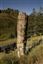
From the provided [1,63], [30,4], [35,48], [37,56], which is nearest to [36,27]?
[30,4]

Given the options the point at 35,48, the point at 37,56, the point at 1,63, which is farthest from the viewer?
the point at 35,48

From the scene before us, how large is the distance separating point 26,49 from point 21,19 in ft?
0.98

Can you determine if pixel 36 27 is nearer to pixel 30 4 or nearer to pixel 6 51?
pixel 30 4

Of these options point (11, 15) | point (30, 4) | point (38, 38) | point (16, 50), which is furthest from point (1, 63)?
point (30, 4)

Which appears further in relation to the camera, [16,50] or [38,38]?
[38,38]

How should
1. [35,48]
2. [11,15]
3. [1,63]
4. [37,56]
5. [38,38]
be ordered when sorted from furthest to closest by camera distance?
[11,15] → [38,38] → [35,48] → [37,56] → [1,63]

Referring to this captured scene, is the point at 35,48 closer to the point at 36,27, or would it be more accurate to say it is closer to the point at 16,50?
the point at 16,50

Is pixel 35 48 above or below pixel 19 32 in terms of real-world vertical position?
below

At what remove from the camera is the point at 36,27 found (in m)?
2.72

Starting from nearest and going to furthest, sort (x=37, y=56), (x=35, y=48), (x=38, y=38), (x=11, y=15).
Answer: (x=37, y=56), (x=35, y=48), (x=38, y=38), (x=11, y=15)

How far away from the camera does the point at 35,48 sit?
201 centimetres

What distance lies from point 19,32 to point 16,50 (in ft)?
0.62

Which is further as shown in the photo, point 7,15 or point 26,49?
point 7,15

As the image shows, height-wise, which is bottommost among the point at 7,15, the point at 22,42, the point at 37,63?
the point at 37,63
